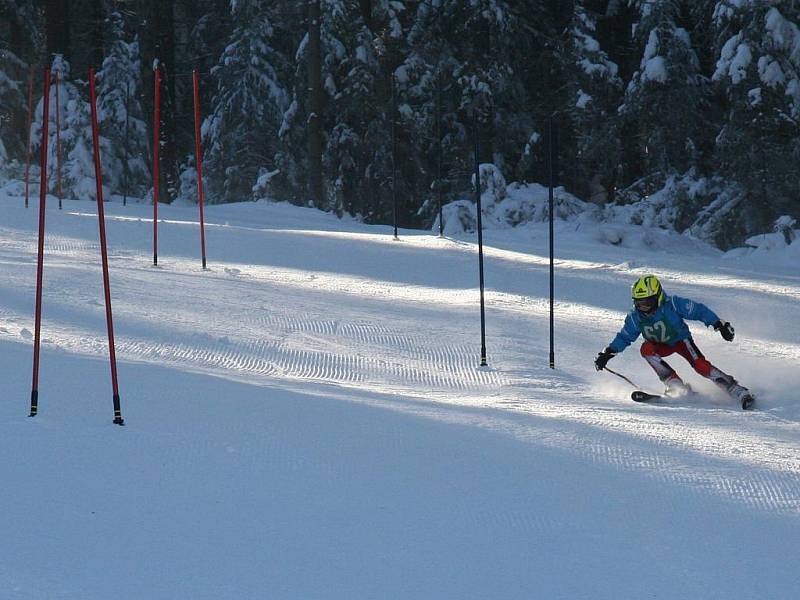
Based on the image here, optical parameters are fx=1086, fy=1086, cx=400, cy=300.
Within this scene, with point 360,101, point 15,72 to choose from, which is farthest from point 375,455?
point 15,72

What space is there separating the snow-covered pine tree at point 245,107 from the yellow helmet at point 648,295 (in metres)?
24.5

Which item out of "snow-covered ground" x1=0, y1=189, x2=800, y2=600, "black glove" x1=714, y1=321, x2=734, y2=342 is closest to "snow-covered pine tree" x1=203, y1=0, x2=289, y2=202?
"snow-covered ground" x1=0, y1=189, x2=800, y2=600

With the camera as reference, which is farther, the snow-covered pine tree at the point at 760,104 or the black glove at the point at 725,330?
the snow-covered pine tree at the point at 760,104

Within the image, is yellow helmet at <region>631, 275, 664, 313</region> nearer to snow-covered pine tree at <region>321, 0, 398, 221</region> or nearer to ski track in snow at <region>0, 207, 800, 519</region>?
ski track in snow at <region>0, 207, 800, 519</region>

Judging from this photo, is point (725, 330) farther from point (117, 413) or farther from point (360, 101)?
point (360, 101)

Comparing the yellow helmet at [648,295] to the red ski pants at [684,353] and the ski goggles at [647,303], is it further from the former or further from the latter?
the red ski pants at [684,353]

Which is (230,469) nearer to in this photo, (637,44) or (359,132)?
(637,44)

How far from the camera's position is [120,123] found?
32.6 metres

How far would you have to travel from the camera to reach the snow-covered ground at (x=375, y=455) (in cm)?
398

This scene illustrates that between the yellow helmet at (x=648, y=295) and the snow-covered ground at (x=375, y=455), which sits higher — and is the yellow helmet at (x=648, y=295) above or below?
above

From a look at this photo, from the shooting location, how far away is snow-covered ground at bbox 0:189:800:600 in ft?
13.1

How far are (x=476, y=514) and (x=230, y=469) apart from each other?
119cm

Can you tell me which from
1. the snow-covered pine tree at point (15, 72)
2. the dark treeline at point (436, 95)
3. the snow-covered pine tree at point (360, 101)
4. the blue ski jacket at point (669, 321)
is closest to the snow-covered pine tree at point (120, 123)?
the dark treeline at point (436, 95)

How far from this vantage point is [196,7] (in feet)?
124
